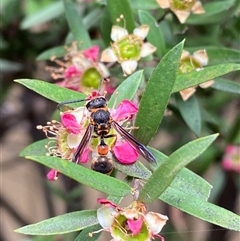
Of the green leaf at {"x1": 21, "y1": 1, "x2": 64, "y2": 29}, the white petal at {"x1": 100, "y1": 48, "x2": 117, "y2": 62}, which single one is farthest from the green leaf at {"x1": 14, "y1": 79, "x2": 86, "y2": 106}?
the green leaf at {"x1": 21, "y1": 1, "x2": 64, "y2": 29}

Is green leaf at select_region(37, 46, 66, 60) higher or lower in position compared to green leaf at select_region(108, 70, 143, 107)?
lower

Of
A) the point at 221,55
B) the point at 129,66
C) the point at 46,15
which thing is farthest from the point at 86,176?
the point at 46,15

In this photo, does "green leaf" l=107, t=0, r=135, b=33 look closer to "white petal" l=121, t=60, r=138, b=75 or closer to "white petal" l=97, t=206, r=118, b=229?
"white petal" l=121, t=60, r=138, b=75

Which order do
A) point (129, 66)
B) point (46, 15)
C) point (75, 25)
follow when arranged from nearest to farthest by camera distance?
point (129, 66), point (75, 25), point (46, 15)

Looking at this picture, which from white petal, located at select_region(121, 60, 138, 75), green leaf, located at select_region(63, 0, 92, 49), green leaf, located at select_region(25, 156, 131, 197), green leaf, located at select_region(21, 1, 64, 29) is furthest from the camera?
green leaf, located at select_region(21, 1, 64, 29)

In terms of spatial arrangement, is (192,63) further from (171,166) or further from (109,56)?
(171,166)

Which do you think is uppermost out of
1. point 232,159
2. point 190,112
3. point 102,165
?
point 102,165

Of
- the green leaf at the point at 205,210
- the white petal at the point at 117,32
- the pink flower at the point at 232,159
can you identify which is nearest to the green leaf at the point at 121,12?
the white petal at the point at 117,32

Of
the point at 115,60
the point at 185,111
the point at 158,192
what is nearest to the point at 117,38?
the point at 115,60

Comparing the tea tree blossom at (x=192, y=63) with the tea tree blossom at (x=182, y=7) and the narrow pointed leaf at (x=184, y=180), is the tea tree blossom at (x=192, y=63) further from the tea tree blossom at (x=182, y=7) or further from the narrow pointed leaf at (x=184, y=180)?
the narrow pointed leaf at (x=184, y=180)
